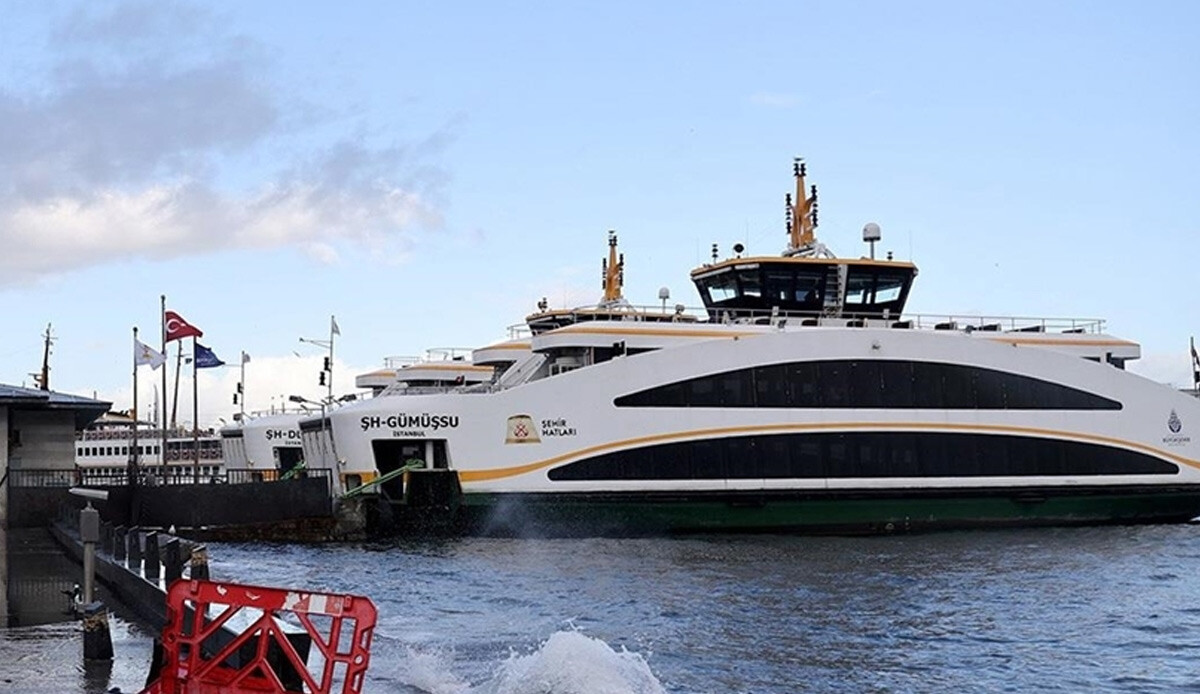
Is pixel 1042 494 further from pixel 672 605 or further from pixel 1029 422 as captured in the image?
pixel 672 605

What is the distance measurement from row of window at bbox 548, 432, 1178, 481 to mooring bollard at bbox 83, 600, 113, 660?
19.3m

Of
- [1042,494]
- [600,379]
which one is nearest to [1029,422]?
[1042,494]

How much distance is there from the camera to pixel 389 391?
39094 mm

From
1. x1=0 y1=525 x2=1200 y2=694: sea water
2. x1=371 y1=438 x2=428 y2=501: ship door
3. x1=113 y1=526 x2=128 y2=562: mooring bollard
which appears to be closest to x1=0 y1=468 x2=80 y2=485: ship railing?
x1=0 y1=525 x2=1200 y2=694: sea water

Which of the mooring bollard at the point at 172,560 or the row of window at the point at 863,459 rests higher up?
the row of window at the point at 863,459

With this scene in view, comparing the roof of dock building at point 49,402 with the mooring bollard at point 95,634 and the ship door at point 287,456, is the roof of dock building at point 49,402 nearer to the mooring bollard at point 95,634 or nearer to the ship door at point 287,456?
the ship door at point 287,456

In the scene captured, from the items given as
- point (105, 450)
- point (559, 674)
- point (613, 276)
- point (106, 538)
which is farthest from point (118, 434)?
point (559, 674)

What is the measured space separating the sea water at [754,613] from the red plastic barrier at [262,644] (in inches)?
71.8

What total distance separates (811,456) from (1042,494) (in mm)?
5712

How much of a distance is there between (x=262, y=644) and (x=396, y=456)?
76.0 feet

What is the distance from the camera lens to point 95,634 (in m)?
11.0

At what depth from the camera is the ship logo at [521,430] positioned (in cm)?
3011

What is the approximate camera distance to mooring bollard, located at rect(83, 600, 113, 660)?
10898 millimetres

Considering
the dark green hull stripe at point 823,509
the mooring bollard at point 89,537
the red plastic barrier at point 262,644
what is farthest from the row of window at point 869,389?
the red plastic barrier at point 262,644
